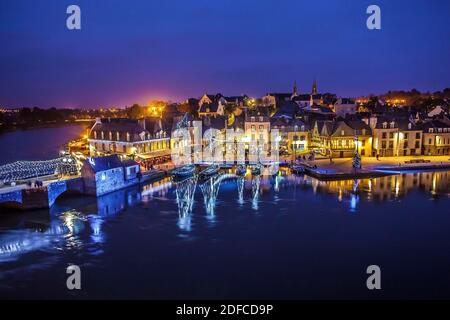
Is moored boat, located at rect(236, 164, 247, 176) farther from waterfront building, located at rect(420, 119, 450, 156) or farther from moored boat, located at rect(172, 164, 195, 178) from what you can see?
waterfront building, located at rect(420, 119, 450, 156)

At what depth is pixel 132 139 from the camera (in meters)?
41.8

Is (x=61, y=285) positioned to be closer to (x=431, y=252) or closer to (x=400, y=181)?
(x=431, y=252)

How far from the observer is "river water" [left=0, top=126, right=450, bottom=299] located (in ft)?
50.6

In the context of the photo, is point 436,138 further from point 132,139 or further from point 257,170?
point 132,139

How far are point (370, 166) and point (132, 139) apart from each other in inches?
985

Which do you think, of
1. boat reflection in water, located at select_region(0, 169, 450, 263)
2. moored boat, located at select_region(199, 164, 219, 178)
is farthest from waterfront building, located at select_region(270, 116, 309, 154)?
moored boat, located at select_region(199, 164, 219, 178)

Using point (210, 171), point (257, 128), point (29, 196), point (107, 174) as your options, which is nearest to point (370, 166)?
point (257, 128)

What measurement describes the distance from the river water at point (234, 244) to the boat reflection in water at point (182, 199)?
0.10 metres

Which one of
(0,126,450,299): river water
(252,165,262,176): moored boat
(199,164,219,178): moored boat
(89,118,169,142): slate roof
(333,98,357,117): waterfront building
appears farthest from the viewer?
(333,98,357,117): waterfront building

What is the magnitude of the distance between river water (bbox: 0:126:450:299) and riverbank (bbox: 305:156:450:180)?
170 inches

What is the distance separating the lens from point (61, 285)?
15711mm

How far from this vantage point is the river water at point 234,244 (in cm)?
1544

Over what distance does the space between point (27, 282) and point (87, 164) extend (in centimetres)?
1372
